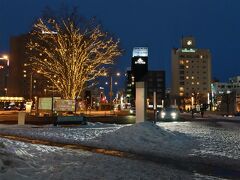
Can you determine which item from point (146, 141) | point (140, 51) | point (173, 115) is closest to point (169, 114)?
point (173, 115)

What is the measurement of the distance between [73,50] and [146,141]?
28.0m

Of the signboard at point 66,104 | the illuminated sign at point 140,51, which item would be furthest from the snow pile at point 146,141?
the illuminated sign at point 140,51

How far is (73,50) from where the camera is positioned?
45.5m

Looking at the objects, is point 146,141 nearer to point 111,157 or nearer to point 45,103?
point 111,157

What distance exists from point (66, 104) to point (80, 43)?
769cm

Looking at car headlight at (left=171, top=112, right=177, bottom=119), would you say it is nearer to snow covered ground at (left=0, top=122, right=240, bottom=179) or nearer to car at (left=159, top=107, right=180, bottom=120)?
car at (left=159, top=107, right=180, bottom=120)

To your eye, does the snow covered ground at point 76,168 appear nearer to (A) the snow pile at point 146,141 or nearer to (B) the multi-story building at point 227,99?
(A) the snow pile at point 146,141

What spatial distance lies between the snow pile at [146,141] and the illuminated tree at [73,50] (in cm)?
2630

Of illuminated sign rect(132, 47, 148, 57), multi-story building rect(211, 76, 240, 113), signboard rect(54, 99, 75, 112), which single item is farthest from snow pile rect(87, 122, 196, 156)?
illuminated sign rect(132, 47, 148, 57)

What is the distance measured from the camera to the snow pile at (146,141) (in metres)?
16.8

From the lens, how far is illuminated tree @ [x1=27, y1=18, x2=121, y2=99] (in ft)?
150

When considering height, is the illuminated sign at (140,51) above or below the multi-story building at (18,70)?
above

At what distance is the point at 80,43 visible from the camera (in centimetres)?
4656

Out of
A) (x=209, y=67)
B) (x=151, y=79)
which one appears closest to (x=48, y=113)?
(x=209, y=67)
